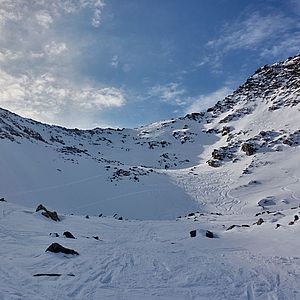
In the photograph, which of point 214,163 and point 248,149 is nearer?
point 248,149

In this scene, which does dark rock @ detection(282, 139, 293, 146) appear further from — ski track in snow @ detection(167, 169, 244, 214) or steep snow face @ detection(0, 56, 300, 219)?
ski track in snow @ detection(167, 169, 244, 214)

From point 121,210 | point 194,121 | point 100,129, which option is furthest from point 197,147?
point 121,210

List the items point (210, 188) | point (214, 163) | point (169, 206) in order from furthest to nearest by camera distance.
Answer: point (214, 163) → point (210, 188) → point (169, 206)

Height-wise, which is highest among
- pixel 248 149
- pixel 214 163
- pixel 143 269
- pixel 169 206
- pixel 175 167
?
pixel 175 167

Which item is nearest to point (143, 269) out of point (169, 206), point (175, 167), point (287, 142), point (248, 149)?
point (169, 206)

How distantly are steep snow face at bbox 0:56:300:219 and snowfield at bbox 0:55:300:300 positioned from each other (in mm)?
169

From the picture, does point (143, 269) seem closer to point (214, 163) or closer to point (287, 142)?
point (214, 163)

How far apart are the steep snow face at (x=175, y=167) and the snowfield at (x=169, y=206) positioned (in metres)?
0.17

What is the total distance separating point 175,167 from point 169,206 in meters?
23.5

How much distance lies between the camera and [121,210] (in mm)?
32375

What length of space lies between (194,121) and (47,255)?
72627 millimetres

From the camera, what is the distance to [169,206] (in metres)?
A: 34.0

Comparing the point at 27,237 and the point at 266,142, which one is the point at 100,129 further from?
the point at 27,237

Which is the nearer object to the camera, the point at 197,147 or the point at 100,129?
the point at 197,147
